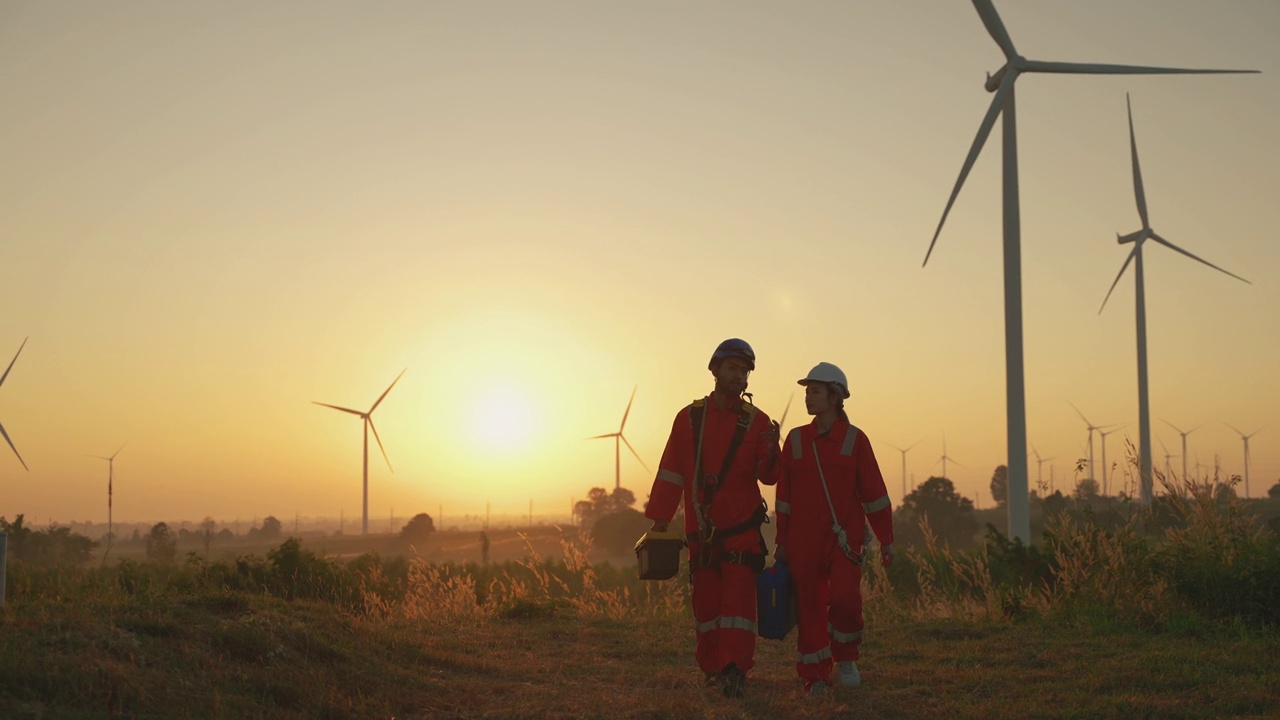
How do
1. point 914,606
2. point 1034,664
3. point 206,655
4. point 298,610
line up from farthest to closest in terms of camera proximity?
point 914,606
point 298,610
point 1034,664
point 206,655

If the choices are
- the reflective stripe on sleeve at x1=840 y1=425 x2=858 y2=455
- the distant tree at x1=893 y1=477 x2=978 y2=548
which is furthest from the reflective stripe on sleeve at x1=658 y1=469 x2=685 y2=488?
the distant tree at x1=893 y1=477 x2=978 y2=548

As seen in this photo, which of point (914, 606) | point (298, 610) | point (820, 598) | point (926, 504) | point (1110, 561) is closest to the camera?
point (820, 598)

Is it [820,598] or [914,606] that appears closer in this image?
[820,598]

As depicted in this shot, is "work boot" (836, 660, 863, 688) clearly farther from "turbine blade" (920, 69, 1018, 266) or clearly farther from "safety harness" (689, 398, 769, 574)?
"turbine blade" (920, 69, 1018, 266)

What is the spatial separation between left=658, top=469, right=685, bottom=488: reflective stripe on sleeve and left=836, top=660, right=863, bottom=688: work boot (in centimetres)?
188

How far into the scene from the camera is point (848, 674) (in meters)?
8.48

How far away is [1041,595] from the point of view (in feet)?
41.8

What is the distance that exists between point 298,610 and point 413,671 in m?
2.18

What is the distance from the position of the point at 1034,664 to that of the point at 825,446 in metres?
2.76

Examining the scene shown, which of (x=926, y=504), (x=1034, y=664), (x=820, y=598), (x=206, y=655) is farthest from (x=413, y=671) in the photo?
(x=926, y=504)

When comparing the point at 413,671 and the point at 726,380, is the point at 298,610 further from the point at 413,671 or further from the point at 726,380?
the point at 726,380

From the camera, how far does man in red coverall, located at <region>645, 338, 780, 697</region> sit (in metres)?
8.31

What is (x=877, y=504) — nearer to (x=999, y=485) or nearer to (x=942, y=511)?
(x=942, y=511)

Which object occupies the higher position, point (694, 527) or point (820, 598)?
point (694, 527)
